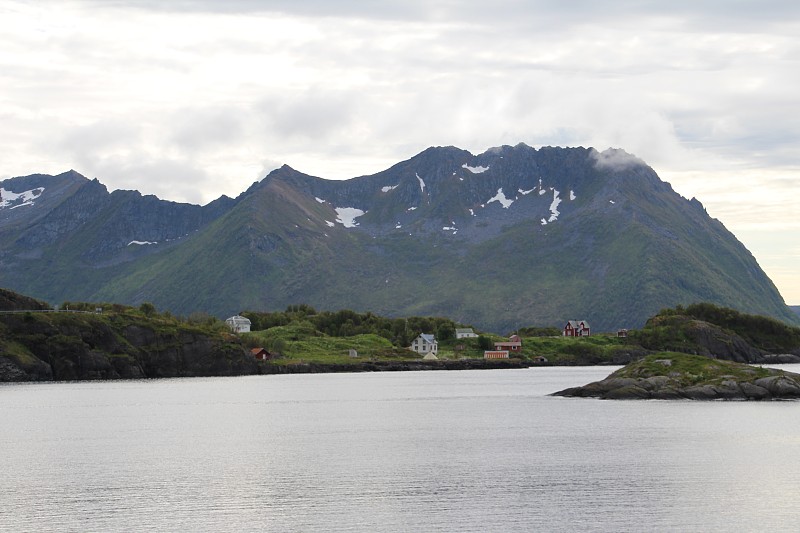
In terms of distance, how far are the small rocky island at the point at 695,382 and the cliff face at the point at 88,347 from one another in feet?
298

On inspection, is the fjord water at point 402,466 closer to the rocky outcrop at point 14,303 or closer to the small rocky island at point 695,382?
the small rocky island at point 695,382

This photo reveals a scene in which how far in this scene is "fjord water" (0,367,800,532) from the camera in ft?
182

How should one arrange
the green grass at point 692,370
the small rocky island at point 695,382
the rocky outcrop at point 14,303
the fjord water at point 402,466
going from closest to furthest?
the fjord water at point 402,466, the small rocky island at point 695,382, the green grass at point 692,370, the rocky outcrop at point 14,303

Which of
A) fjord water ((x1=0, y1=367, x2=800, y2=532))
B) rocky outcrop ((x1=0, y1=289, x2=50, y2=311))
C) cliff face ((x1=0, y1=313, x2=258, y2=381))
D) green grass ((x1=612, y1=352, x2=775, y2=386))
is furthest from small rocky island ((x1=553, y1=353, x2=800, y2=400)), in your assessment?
rocky outcrop ((x1=0, y1=289, x2=50, y2=311))

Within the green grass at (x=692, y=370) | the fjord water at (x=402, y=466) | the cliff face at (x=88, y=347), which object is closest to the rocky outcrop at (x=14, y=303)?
the cliff face at (x=88, y=347)

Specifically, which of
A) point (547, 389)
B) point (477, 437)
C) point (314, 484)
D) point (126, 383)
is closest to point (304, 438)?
point (477, 437)

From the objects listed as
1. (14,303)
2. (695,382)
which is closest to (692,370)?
(695,382)

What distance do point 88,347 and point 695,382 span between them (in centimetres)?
10678

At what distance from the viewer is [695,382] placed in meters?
126

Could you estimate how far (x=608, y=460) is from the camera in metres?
76.9

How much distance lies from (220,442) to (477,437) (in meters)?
22.9

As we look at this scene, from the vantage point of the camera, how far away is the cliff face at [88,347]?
175000mm

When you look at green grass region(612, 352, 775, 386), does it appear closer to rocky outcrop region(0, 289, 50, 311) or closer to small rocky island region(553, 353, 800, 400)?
small rocky island region(553, 353, 800, 400)

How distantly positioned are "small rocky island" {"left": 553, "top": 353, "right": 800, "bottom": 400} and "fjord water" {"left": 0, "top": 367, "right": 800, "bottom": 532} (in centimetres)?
354
